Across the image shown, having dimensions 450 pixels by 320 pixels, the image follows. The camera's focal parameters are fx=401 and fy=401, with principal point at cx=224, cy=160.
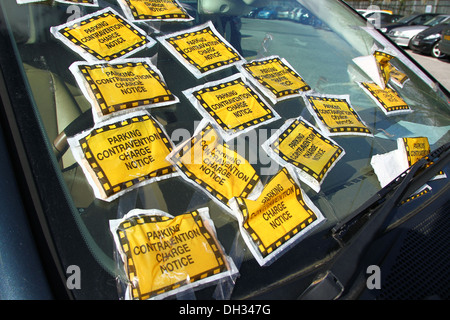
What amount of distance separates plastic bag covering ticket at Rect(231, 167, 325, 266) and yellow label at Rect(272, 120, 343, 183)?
0.11m

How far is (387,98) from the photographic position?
192 centimetres

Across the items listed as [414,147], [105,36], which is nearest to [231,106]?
[105,36]

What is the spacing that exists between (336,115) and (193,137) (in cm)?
68

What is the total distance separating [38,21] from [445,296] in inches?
64.4

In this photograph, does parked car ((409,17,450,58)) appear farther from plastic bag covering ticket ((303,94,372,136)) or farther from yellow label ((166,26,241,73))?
yellow label ((166,26,241,73))

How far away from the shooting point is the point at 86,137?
4.09ft

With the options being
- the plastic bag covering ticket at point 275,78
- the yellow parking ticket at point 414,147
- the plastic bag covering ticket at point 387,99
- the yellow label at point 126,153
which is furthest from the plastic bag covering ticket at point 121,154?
the plastic bag covering ticket at point 387,99

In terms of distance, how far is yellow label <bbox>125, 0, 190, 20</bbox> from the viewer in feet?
5.43

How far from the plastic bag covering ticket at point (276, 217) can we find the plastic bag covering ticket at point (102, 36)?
0.73 metres

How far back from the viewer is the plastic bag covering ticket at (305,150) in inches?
55.5

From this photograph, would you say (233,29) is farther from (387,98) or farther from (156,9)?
(387,98)

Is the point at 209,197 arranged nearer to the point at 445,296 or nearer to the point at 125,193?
the point at 125,193

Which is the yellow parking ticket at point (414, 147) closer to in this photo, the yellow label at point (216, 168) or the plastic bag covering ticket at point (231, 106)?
the plastic bag covering ticket at point (231, 106)
